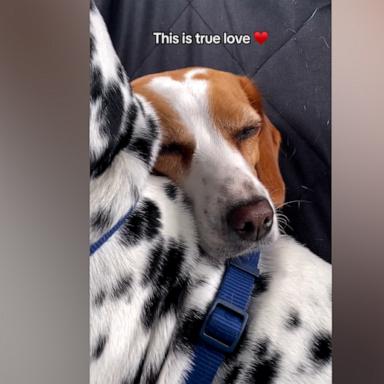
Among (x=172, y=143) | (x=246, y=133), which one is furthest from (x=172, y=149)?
(x=246, y=133)

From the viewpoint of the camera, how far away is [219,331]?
884 millimetres

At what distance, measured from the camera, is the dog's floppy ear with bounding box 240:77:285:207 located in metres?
0.92

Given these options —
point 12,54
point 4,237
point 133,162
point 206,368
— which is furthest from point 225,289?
point 12,54

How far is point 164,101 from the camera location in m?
0.90

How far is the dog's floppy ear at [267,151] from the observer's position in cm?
92

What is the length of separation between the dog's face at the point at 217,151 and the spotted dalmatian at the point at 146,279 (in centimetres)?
2

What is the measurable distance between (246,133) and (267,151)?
47mm

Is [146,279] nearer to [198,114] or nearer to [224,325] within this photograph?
[224,325]

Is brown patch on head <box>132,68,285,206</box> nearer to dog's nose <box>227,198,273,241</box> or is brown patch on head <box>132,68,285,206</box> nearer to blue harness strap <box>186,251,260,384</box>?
dog's nose <box>227,198,273,241</box>

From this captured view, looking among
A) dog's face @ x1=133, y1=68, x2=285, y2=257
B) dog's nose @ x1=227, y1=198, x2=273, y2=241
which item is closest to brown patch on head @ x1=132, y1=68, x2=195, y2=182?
dog's face @ x1=133, y1=68, x2=285, y2=257

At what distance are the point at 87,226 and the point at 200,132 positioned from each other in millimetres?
261

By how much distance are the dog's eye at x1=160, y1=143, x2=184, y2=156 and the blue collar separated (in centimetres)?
10

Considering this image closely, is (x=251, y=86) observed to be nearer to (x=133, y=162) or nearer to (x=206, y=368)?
(x=133, y=162)

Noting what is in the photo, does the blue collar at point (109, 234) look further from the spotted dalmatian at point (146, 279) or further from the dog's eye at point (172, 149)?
the dog's eye at point (172, 149)
